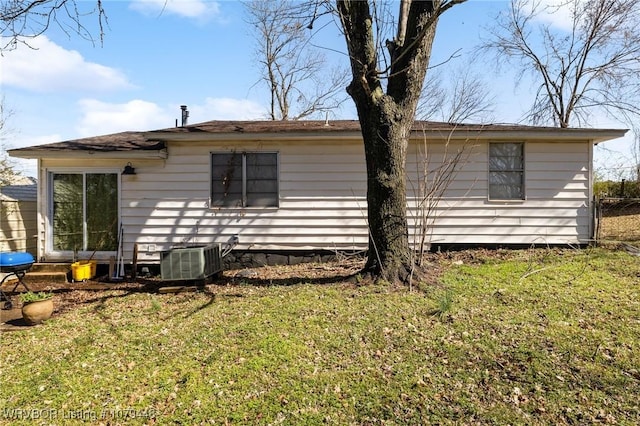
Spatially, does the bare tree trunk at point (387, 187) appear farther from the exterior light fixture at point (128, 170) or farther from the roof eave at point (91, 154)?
the exterior light fixture at point (128, 170)

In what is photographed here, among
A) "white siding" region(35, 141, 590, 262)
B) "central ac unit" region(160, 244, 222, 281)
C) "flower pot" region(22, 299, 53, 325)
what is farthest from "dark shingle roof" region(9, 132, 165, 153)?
"flower pot" region(22, 299, 53, 325)

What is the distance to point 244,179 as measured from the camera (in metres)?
8.07

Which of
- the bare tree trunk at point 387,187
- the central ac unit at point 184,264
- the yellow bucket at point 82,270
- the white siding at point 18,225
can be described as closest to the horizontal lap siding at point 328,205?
the yellow bucket at point 82,270

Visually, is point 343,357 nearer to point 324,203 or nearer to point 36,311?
point 36,311

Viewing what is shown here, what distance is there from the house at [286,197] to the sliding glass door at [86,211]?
2 centimetres

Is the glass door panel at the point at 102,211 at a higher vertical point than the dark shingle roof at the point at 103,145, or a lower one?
lower

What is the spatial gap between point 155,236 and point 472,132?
23.4 feet

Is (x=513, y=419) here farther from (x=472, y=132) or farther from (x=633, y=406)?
(x=472, y=132)

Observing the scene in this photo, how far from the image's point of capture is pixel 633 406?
296cm

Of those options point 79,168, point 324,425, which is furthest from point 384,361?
point 79,168

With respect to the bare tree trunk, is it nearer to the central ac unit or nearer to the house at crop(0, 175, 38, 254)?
the central ac unit

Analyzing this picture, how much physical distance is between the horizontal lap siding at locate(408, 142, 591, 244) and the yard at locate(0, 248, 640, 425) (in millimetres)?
2031

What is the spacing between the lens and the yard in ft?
9.89

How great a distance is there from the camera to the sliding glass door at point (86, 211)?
8.18 meters
